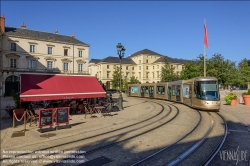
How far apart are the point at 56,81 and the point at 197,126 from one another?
35.1 ft

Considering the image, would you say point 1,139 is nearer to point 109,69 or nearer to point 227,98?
point 227,98

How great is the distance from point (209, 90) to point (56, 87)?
1217cm

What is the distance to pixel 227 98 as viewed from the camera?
21.5 meters

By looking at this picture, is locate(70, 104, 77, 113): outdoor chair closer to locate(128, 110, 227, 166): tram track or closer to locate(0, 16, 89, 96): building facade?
locate(128, 110, 227, 166): tram track

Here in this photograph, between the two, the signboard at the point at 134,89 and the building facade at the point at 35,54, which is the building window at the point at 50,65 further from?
the signboard at the point at 134,89

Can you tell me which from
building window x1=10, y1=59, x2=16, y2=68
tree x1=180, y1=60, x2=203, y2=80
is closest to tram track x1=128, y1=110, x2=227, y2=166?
tree x1=180, y1=60, x2=203, y2=80

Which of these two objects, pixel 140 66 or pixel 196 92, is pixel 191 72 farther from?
pixel 140 66

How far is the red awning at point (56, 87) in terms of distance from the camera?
13039mm

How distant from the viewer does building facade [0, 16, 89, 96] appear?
138 ft

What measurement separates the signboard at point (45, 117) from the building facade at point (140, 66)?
6872 centimetres

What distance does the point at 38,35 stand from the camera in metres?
48.1

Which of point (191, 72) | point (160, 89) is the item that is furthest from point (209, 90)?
point (191, 72)

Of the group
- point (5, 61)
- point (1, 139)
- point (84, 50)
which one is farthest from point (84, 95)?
point (84, 50)

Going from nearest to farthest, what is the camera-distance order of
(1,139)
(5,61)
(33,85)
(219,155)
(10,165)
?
(10,165) → (219,155) → (1,139) → (33,85) → (5,61)
